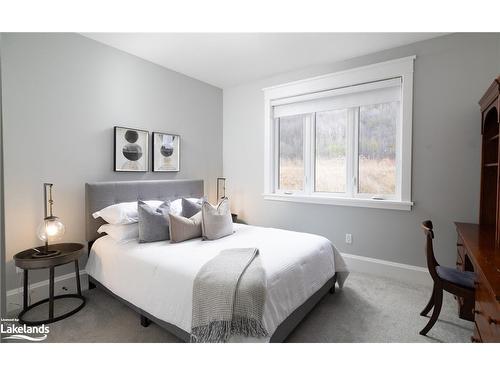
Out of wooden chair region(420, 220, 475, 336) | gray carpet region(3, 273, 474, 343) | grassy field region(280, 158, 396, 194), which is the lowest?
gray carpet region(3, 273, 474, 343)

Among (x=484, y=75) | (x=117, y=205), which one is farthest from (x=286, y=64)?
(x=117, y=205)

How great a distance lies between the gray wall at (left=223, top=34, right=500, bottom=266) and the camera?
2.42 meters

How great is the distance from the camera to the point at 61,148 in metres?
2.40

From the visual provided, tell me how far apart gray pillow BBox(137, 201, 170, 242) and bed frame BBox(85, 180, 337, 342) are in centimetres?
45

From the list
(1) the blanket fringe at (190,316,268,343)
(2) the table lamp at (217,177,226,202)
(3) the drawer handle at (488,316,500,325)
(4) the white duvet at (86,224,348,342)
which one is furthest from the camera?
(2) the table lamp at (217,177,226,202)

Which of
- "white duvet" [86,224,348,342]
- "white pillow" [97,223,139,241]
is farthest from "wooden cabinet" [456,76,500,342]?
"white pillow" [97,223,139,241]

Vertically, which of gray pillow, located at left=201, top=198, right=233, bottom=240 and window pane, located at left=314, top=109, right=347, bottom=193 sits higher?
window pane, located at left=314, top=109, right=347, bottom=193

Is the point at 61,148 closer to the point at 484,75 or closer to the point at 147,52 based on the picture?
the point at 147,52

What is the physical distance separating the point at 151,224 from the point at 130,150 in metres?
1.09

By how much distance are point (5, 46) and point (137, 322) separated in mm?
2546

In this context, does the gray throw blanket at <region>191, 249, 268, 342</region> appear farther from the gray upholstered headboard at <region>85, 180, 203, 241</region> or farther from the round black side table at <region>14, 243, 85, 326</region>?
the gray upholstered headboard at <region>85, 180, 203, 241</region>

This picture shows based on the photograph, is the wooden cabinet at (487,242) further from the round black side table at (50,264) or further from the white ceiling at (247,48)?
the round black side table at (50,264)

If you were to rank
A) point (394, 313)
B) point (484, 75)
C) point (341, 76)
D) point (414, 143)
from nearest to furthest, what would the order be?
point (394, 313) → point (484, 75) → point (414, 143) → point (341, 76)

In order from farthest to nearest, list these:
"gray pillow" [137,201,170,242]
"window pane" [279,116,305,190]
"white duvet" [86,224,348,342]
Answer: "window pane" [279,116,305,190], "gray pillow" [137,201,170,242], "white duvet" [86,224,348,342]
